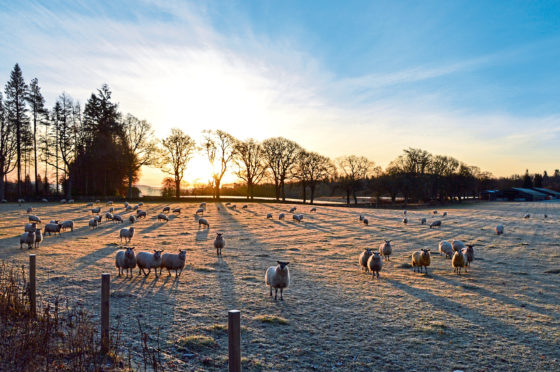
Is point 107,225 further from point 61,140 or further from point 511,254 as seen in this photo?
point 61,140

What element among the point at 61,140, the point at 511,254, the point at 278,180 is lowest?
the point at 511,254

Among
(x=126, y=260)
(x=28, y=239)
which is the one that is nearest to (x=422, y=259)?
(x=126, y=260)

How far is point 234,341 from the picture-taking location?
14.6ft

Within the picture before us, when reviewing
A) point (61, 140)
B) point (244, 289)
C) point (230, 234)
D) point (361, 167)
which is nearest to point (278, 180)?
point (361, 167)

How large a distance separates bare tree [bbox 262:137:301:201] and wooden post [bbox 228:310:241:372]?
235 feet

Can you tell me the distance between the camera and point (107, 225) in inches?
1246

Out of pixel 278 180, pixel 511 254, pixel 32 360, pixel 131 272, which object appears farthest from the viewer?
pixel 278 180

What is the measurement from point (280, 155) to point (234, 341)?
237ft

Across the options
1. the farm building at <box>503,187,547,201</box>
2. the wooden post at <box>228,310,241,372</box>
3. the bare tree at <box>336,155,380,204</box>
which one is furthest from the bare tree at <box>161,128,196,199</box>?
the farm building at <box>503,187,547,201</box>

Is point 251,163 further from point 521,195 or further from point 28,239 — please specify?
point 521,195

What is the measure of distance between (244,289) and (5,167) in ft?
211

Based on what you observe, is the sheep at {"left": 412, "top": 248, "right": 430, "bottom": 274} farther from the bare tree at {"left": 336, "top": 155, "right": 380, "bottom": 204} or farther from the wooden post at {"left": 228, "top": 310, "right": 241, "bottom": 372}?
the bare tree at {"left": 336, "top": 155, "right": 380, "bottom": 204}

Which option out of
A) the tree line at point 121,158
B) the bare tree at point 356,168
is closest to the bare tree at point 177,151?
the tree line at point 121,158

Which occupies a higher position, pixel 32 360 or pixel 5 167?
pixel 5 167
